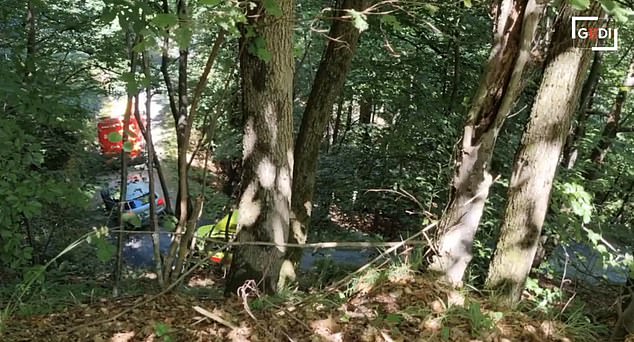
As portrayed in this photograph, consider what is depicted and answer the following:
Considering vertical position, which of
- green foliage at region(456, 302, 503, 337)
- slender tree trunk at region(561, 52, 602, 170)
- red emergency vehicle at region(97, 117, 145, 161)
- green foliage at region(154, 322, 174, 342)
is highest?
slender tree trunk at region(561, 52, 602, 170)

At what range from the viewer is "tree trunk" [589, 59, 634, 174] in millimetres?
6887

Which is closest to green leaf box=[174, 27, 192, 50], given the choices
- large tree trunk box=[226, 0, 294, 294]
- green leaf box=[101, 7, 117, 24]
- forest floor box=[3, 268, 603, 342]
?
green leaf box=[101, 7, 117, 24]

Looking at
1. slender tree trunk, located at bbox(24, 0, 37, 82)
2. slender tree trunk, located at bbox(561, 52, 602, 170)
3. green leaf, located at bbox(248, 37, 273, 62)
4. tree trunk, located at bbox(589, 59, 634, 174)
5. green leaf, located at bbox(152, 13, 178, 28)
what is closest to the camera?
green leaf, located at bbox(152, 13, 178, 28)

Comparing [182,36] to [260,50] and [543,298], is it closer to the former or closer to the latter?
[260,50]

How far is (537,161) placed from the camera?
10.9 feet

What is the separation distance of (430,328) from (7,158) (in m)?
3.48

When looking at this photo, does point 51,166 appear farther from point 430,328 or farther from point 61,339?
point 430,328

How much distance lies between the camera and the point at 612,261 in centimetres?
392

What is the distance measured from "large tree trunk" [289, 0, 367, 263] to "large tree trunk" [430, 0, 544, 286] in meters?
1.95


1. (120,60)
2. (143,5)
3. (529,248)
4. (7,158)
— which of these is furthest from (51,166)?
(529,248)

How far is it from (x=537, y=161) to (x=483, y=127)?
1.64 feet

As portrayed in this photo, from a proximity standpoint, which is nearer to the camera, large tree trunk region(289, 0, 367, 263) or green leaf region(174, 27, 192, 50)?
green leaf region(174, 27, 192, 50)

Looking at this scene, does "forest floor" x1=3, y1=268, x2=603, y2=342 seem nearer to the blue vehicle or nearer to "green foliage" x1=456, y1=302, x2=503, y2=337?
"green foliage" x1=456, y1=302, x2=503, y2=337

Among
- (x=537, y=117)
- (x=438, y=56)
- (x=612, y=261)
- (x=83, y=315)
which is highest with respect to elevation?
(x=438, y=56)
